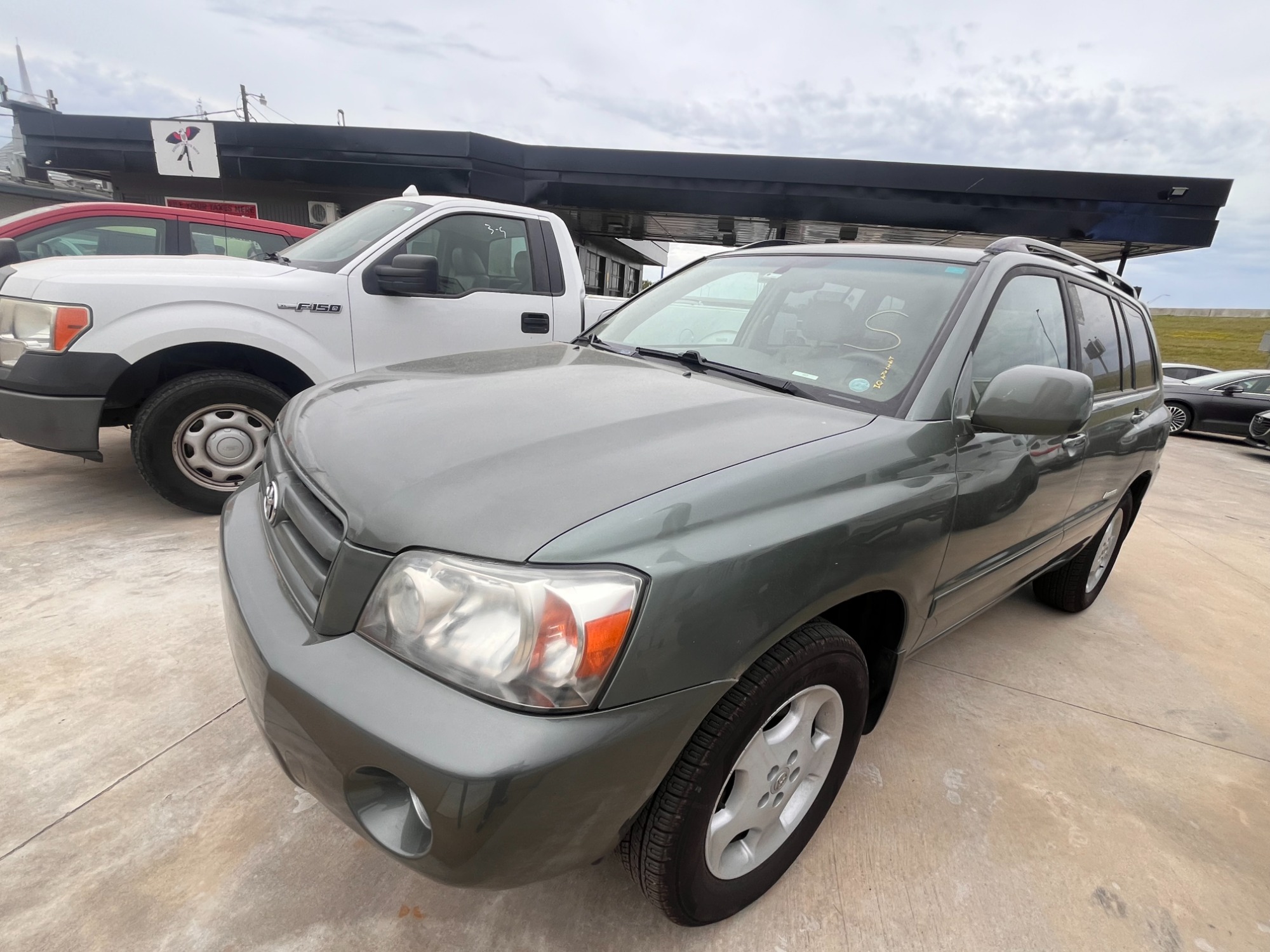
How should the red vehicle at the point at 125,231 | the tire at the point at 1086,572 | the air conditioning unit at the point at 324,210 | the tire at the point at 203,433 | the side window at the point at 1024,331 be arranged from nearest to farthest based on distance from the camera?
the side window at the point at 1024,331 < the tire at the point at 1086,572 < the tire at the point at 203,433 < the red vehicle at the point at 125,231 < the air conditioning unit at the point at 324,210

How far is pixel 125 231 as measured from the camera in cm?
566

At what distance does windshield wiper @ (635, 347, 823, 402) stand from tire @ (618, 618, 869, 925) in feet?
2.35

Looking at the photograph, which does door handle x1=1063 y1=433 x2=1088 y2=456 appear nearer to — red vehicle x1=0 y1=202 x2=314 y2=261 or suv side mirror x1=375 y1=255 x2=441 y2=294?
suv side mirror x1=375 y1=255 x2=441 y2=294

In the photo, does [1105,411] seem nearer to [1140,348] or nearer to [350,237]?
[1140,348]

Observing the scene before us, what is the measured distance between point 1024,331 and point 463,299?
3159 mm

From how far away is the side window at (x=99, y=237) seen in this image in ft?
18.2

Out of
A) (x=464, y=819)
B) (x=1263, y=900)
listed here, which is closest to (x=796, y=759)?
(x=464, y=819)

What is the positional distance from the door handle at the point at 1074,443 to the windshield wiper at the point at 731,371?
1.12 metres

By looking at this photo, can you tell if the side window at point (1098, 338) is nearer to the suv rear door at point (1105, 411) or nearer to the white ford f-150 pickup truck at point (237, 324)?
the suv rear door at point (1105, 411)

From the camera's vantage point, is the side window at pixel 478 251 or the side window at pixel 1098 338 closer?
the side window at pixel 1098 338

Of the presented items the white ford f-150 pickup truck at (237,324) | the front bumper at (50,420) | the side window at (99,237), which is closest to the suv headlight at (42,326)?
the white ford f-150 pickup truck at (237,324)

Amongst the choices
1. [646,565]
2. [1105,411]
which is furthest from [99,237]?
[1105,411]

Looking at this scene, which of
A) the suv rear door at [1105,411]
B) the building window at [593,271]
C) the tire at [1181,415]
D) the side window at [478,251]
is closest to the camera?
the suv rear door at [1105,411]

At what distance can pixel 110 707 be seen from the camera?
2199 mm
